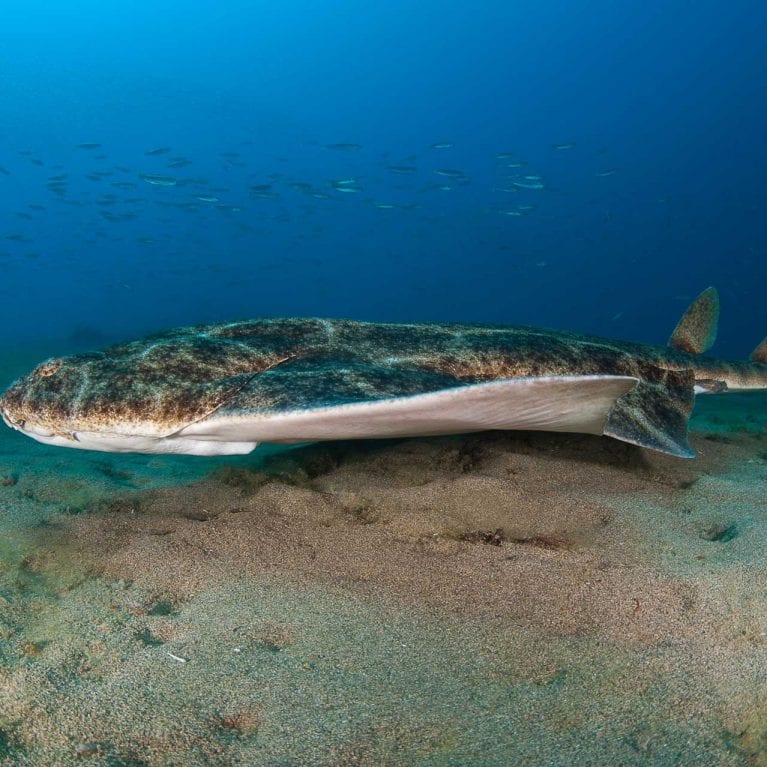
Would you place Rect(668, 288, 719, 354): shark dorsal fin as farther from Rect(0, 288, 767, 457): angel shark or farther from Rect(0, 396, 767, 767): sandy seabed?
Rect(0, 396, 767, 767): sandy seabed

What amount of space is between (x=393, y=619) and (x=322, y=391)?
132cm

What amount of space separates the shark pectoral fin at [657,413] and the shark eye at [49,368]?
371 centimetres

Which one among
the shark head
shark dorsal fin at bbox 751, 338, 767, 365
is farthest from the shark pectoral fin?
the shark head

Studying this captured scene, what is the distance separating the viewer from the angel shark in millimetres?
2961

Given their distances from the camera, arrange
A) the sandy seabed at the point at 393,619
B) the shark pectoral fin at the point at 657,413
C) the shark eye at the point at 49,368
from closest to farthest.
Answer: the sandy seabed at the point at 393,619, the shark eye at the point at 49,368, the shark pectoral fin at the point at 657,413

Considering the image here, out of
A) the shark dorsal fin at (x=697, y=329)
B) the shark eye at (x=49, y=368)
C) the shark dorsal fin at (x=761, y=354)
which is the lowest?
the shark dorsal fin at (x=761, y=354)

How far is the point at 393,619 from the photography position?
2578 millimetres

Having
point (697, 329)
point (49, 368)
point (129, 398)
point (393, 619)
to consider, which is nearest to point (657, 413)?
point (697, 329)

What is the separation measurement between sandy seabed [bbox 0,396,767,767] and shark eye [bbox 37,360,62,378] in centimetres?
102

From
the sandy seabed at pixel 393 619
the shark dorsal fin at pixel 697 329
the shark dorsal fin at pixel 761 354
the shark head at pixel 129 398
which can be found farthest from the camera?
the shark dorsal fin at pixel 761 354

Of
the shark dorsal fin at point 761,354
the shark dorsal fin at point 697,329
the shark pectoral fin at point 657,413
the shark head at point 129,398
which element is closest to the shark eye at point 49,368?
the shark head at point 129,398

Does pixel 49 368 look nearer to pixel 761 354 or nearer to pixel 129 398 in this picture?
pixel 129 398

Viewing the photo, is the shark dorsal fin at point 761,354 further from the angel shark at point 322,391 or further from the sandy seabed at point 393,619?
the sandy seabed at point 393,619

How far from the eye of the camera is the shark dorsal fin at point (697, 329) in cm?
614
